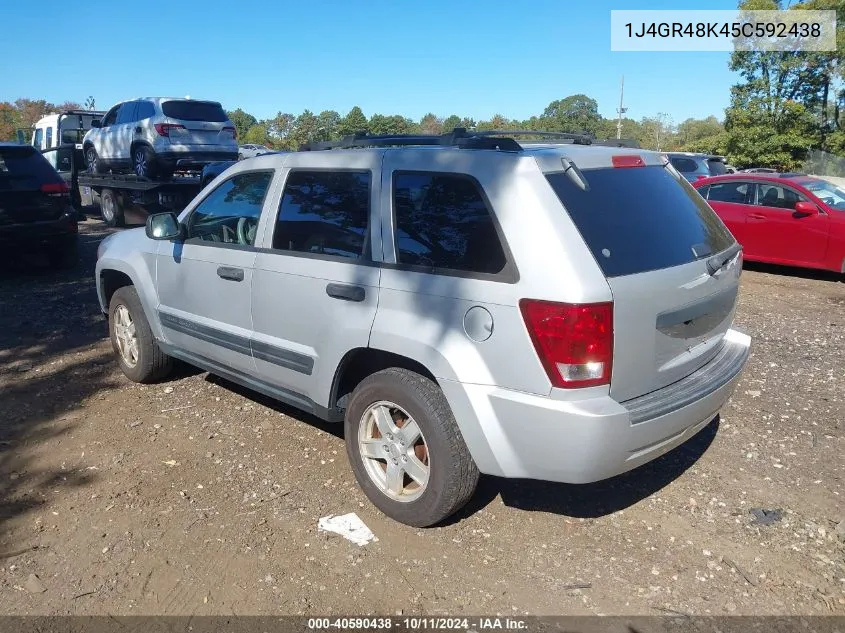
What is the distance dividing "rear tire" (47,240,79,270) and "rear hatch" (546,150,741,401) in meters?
8.70

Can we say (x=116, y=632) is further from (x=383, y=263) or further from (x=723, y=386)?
(x=723, y=386)

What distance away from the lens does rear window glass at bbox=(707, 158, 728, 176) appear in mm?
17344

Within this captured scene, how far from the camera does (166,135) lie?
41.3 feet

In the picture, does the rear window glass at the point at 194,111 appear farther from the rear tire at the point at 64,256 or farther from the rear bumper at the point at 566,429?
the rear bumper at the point at 566,429

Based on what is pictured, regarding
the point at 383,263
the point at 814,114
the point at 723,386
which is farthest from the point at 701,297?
the point at 814,114

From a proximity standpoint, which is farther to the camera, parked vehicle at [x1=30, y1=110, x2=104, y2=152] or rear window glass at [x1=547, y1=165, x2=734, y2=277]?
parked vehicle at [x1=30, y1=110, x2=104, y2=152]

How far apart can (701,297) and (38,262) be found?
9.81 metres

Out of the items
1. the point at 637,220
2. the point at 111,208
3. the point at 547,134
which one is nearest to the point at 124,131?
the point at 111,208

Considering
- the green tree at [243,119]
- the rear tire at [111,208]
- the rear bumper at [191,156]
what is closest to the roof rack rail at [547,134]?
the rear bumper at [191,156]

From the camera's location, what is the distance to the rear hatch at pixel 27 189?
869 cm

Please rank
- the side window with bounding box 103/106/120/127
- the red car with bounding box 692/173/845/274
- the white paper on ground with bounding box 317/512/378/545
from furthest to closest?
1. the side window with bounding box 103/106/120/127
2. the red car with bounding box 692/173/845/274
3. the white paper on ground with bounding box 317/512/378/545

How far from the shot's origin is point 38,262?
33.3ft

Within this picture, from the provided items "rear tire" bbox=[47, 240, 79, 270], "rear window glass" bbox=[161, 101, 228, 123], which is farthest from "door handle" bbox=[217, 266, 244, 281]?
"rear window glass" bbox=[161, 101, 228, 123]

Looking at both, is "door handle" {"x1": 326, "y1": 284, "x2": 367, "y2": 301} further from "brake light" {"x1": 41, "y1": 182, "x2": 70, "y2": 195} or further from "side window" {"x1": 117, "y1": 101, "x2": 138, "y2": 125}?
"side window" {"x1": 117, "y1": 101, "x2": 138, "y2": 125}
